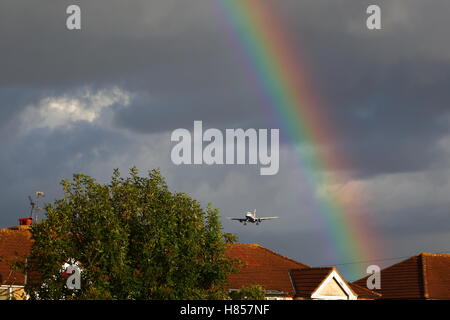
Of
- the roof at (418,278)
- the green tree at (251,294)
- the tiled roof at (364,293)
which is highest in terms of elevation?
the roof at (418,278)

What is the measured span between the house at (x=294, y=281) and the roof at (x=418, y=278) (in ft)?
10.2

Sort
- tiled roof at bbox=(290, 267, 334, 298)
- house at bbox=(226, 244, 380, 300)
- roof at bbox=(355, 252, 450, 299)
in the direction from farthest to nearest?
roof at bbox=(355, 252, 450, 299)
tiled roof at bbox=(290, 267, 334, 298)
house at bbox=(226, 244, 380, 300)

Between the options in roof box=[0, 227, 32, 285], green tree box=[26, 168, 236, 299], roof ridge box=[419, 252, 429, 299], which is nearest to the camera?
green tree box=[26, 168, 236, 299]

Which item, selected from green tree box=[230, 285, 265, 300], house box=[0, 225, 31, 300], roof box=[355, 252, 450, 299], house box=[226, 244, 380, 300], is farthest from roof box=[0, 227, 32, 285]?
roof box=[355, 252, 450, 299]

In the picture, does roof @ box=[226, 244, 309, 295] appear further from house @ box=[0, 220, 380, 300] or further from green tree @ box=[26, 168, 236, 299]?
green tree @ box=[26, 168, 236, 299]

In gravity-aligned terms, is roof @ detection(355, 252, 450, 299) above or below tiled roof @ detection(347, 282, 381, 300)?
above

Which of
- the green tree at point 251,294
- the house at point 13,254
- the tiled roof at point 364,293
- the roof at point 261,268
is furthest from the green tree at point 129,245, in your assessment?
the tiled roof at point 364,293

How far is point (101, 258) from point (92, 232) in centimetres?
136

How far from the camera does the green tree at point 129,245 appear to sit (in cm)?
2852

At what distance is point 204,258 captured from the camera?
3136 cm

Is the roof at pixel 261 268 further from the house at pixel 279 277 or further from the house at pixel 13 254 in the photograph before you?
the house at pixel 13 254

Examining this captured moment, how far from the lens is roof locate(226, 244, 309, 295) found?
53438mm

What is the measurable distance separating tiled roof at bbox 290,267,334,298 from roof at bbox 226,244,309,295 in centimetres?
59
